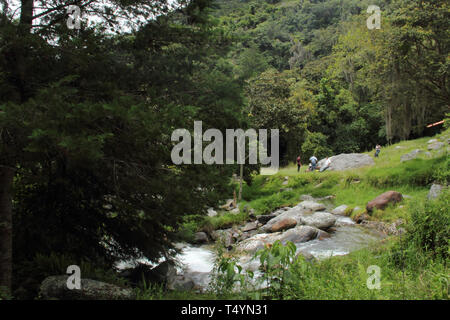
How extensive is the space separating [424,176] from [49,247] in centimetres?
1418

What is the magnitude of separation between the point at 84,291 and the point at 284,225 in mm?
9049

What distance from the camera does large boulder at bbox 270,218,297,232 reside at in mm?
11951

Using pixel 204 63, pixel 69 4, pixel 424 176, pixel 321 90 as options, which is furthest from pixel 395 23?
pixel 321 90

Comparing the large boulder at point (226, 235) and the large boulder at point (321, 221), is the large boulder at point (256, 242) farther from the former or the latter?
the large boulder at point (321, 221)

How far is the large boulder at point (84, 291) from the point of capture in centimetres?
394

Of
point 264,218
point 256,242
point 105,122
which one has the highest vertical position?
point 105,122

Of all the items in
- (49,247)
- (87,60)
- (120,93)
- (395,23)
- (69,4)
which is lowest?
(49,247)

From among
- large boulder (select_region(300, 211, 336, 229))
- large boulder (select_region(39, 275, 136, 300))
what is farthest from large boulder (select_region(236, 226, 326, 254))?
large boulder (select_region(39, 275, 136, 300))

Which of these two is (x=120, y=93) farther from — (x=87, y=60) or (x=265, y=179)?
(x=265, y=179)

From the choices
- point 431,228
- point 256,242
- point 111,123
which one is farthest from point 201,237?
point 111,123

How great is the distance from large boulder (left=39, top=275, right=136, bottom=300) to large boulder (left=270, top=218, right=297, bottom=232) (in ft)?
27.8

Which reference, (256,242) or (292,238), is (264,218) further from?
(292,238)

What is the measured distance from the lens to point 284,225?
11977mm

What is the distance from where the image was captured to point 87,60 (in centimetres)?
446
